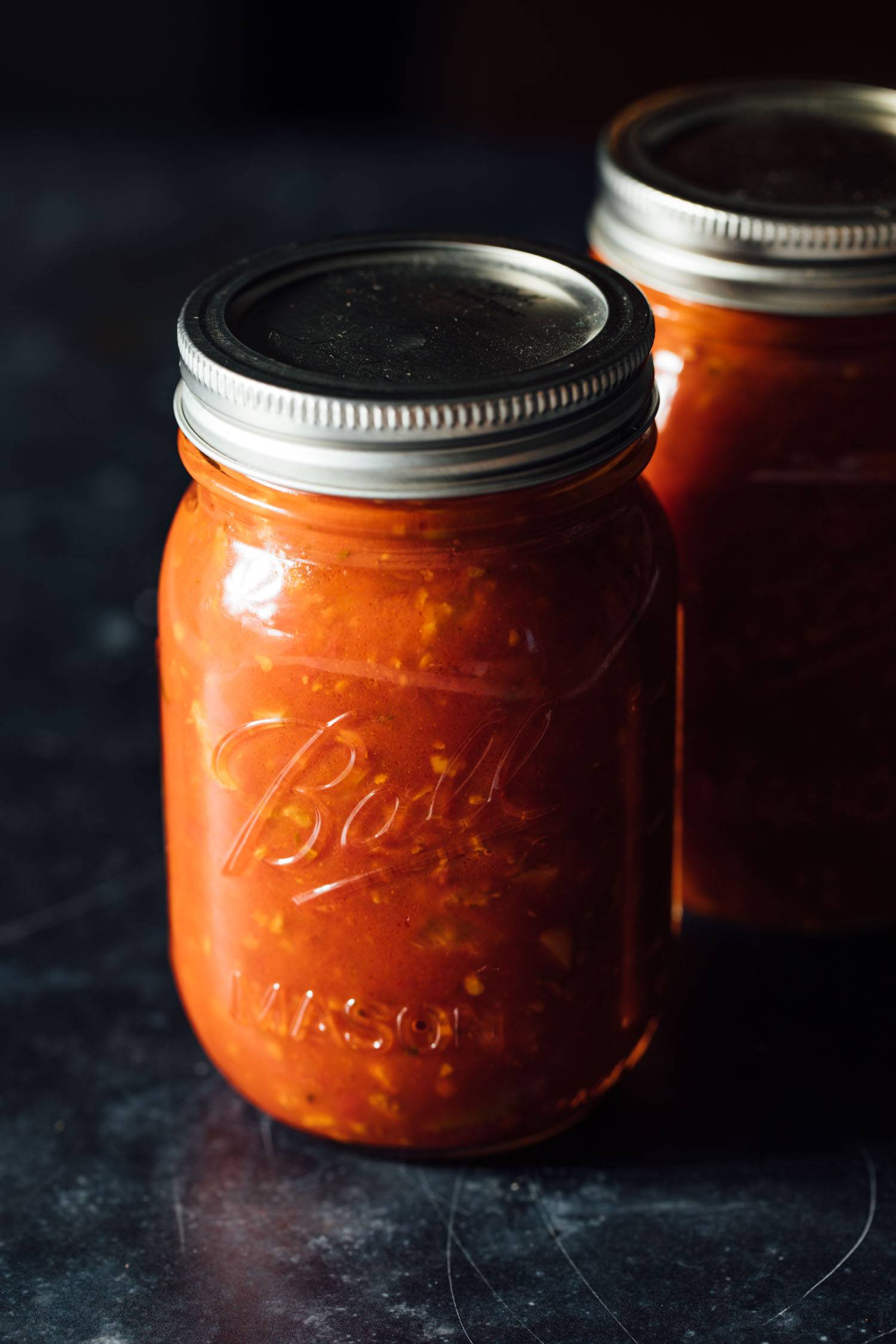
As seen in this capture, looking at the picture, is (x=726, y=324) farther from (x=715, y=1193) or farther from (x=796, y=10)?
(x=796, y=10)

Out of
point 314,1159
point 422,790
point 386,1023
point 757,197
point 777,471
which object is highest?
point 757,197

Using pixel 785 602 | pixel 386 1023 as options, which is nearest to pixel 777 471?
pixel 785 602

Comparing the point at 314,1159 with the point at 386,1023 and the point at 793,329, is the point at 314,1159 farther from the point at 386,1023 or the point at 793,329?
the point at 793,329

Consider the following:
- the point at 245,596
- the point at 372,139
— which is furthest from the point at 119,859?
the point at 372,139

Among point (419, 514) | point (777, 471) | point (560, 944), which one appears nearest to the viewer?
point (419, 514)

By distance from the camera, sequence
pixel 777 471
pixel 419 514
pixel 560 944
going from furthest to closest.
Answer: pixel 777 471 → pixel 560 944 → pixel 419 514

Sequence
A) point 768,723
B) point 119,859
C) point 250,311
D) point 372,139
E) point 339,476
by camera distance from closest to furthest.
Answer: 1. point 339,476
2. point 250,311
3. point 768,723
4. point 119,859
5. point 372,139
